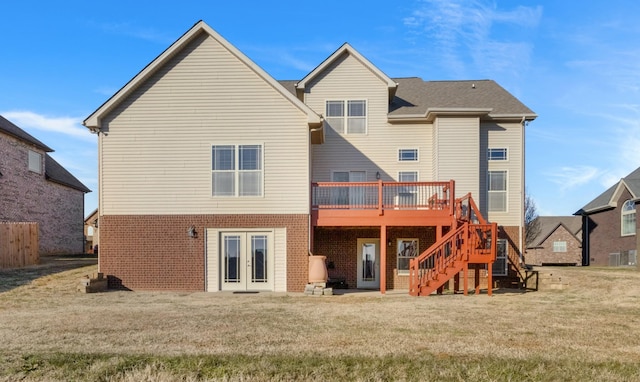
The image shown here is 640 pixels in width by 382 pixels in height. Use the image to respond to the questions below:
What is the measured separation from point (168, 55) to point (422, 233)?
38.5ft

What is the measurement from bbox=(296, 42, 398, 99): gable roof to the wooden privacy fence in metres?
14.1

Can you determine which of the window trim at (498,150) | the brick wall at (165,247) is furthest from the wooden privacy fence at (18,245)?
the window trim at (498,150)

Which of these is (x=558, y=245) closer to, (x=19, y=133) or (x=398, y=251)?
(x=398, y=251)

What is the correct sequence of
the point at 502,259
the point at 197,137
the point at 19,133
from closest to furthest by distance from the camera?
the point at 197,137 → the point at 502,259 → the point at 19,133

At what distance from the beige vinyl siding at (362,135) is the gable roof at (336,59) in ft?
0.55

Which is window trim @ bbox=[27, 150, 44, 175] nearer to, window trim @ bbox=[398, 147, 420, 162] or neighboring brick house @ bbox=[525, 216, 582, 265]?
window trim @ bbox=[398, 147, 420, 162]

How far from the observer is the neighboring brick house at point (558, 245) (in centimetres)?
5091

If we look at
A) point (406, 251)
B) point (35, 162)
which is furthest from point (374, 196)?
point (35, 162)

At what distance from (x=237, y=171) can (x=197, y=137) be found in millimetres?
1893

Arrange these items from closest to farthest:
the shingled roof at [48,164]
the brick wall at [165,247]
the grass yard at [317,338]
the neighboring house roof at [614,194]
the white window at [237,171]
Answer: the grass yard at [317,338], the brick wall at [165,247], the white window at [237,171], the shingled roof at [48,164], the neighboring house roof at [614,194]

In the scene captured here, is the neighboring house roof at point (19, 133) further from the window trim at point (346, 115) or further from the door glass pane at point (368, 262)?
the door glass pane at point (368, 262)

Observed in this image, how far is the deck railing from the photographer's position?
55.1ft

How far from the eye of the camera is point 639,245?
2070 centimetres

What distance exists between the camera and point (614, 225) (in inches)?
1171
